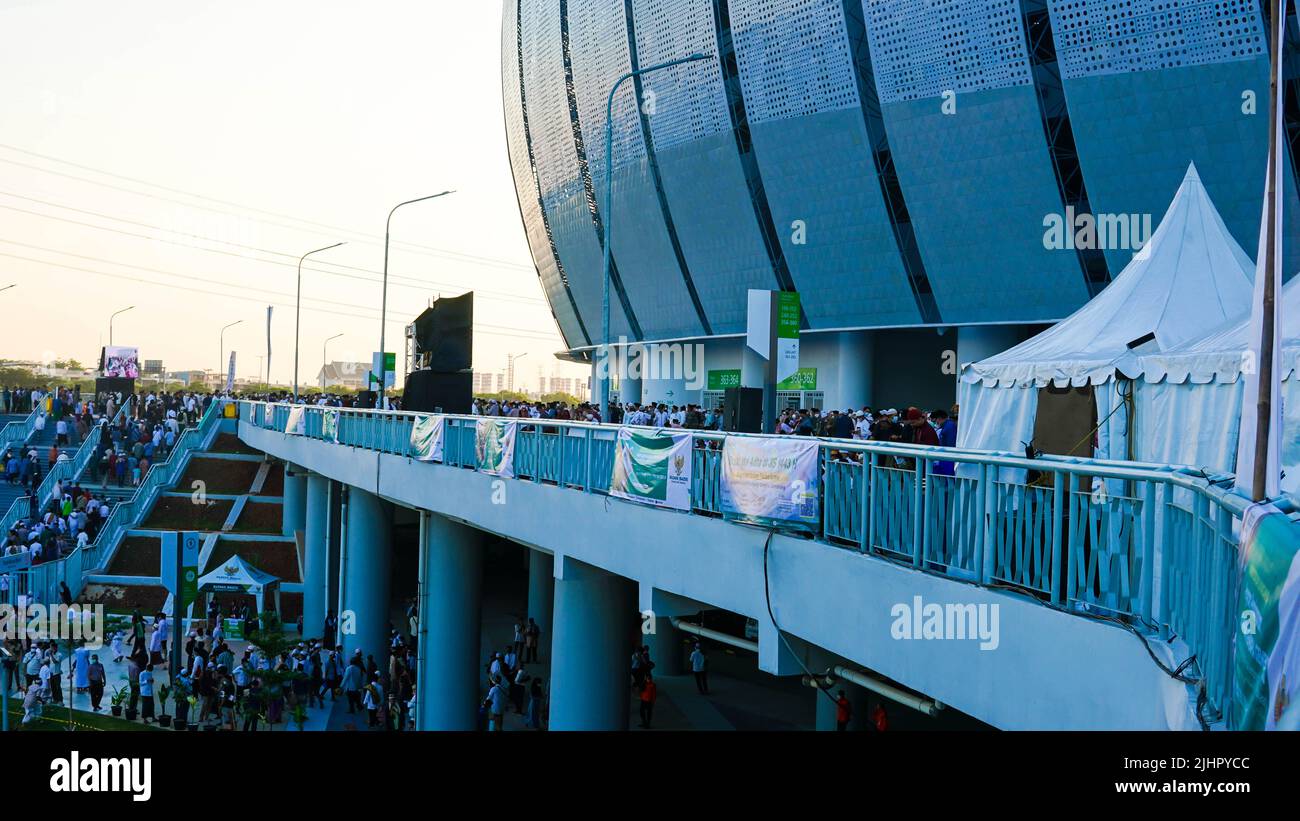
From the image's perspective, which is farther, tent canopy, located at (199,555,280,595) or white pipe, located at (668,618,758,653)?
tent canopy, located at (199,555,280,595)

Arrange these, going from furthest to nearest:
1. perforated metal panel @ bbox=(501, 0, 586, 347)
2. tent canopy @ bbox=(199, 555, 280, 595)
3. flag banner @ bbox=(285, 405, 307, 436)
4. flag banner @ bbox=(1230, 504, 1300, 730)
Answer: perforated metal panel @ bbox=(501, 0, 586, 347), flag banner @ bbox=(285, 405, 307, 436), tent canopy @ bbox=(199, 555, 280, 595), flag banner @ bbox=(1230, 504, 1300, 730)

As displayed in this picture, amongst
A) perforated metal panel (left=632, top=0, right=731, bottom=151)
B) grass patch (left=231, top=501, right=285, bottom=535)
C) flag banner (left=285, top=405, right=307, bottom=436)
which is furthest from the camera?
grass patch (left=231, top=501, right=285, bottom=535)

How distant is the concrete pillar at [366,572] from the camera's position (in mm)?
31359

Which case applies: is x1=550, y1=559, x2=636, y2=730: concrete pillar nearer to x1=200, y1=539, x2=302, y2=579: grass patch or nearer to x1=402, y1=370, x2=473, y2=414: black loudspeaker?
x1=402, y1=370, x2=473, y2=414: black loudspeaker

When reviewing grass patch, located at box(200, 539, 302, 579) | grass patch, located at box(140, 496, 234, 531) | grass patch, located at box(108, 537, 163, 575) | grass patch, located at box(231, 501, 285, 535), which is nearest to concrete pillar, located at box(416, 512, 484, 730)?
grass patch, located at box(108, 537, 163, 575)

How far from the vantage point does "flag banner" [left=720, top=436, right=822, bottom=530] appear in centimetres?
1040

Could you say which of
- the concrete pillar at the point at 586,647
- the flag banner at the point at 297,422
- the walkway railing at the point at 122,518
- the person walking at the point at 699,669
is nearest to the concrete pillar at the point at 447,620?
the person walking at the point at 699,669

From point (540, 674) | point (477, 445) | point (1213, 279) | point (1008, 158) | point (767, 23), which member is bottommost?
point (540, 674)

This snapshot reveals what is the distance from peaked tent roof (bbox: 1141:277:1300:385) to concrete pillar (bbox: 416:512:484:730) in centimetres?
1404

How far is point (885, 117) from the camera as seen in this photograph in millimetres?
37375

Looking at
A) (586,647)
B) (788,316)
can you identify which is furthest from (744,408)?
(586,647)
